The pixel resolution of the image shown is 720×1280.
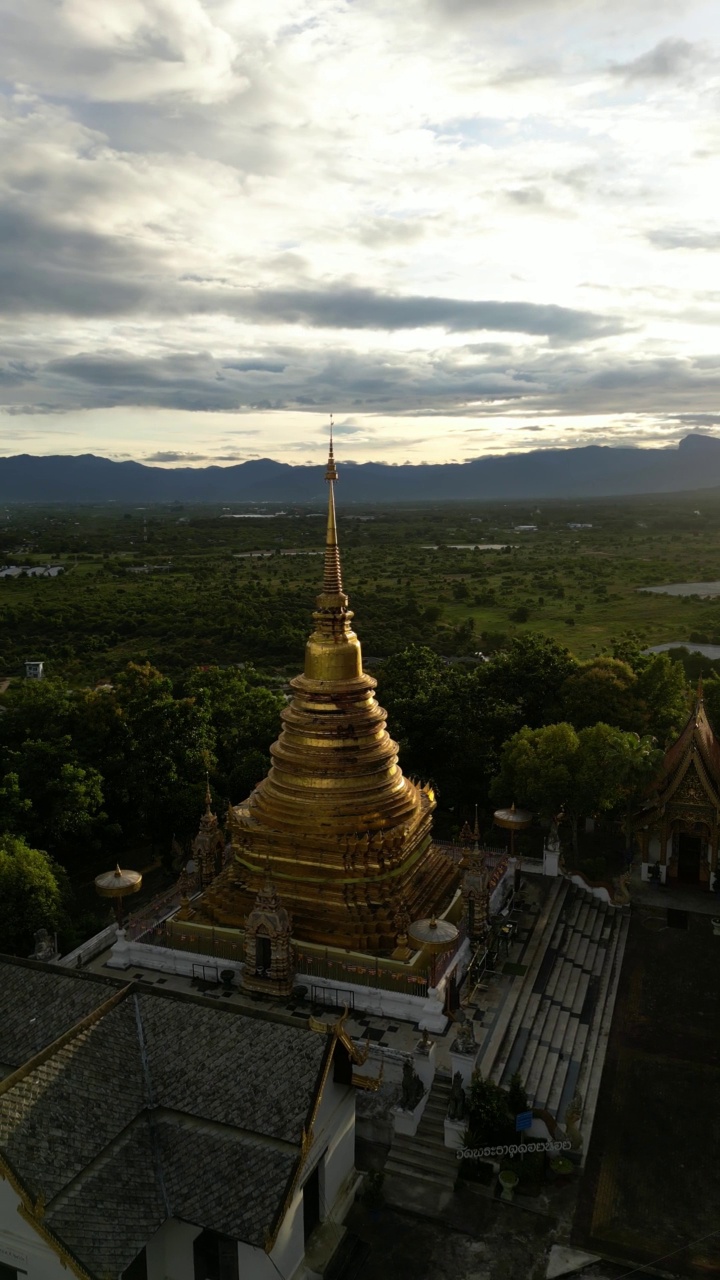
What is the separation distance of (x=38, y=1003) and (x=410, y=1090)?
739 centimetres

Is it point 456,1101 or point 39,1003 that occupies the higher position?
point 39,1003

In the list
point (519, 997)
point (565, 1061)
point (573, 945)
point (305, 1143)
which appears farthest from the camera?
point (573, 945)

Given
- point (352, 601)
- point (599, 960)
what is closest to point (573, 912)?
point (599, 960)

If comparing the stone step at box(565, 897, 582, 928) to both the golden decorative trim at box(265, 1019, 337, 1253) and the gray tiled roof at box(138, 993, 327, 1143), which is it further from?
the gray tiled roof at box(138, 993, 327, 1143)

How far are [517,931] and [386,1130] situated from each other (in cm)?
832

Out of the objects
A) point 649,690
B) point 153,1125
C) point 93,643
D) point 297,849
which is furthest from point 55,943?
point 93,643

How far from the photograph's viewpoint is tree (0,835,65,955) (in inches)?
866

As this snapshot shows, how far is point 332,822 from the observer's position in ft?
72.8

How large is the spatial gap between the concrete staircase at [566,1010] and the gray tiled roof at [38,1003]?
8658 mm

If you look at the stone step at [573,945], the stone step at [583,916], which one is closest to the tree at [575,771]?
the stone step at [583,916]

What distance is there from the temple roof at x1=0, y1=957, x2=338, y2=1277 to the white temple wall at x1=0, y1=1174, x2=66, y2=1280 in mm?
472

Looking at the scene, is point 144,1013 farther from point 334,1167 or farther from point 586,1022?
point 586,1022

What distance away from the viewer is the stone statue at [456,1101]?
17172mm

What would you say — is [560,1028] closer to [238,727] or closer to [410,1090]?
[410,1090]
